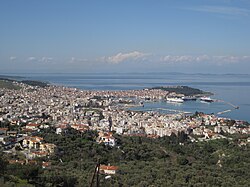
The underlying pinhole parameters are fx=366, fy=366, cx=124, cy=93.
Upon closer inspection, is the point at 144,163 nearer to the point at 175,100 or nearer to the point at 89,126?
the point at 89,126

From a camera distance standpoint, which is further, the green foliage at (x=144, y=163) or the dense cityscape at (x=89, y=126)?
the dense cityscape at (x=89, y=126)

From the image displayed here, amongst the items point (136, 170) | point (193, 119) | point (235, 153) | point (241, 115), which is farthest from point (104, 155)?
point (241, 115)

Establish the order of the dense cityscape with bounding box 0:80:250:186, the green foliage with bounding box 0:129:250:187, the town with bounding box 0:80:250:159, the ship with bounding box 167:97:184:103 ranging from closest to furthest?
the green foliage with bounding box 0:129:250:187 → the dense cityscape with bounding box 0:80:250:186 → the town with bounding box 0:80:250:159 → the ship with bounding box 167:97:184:103

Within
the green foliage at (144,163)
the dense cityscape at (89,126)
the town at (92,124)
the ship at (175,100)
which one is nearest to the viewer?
the green foliage at (144,163)

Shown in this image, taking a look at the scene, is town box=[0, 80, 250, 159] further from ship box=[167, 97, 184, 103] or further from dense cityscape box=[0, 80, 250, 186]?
ship box=[167, 97, 184, 103]

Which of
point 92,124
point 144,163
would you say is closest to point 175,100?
point 92,124

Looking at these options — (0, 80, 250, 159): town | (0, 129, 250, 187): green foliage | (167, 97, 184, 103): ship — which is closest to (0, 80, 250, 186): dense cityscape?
(0, 80, 250, 159): town

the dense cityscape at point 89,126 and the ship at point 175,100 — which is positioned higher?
the dense cityscape at point 89,126

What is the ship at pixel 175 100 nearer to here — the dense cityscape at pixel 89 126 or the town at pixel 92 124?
the dense cityscape at pixel 89 126

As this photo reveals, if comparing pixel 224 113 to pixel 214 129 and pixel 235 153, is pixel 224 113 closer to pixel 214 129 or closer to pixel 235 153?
pixel 214 129

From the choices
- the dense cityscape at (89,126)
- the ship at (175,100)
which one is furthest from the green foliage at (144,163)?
the ship at (175,100)

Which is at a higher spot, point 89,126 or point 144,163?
point 144,163
